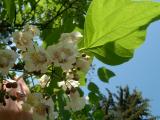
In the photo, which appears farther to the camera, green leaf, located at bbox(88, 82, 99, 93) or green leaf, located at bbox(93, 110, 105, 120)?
green leaf, located at bbox(93, 110, 105, 120)

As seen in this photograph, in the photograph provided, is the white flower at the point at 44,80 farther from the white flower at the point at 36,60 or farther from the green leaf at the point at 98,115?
the green leaf at the point at 98,115

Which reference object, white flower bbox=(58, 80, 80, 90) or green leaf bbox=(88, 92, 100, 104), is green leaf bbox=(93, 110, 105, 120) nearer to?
green leaf bbox=(88, 92, 100, 104)

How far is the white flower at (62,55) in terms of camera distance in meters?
1.28

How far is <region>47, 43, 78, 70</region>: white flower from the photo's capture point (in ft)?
4.18

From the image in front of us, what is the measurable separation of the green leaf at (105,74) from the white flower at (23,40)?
1.14ft

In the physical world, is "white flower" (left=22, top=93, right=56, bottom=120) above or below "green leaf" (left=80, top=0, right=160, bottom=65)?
below

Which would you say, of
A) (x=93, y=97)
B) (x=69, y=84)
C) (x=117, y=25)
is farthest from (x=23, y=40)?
(x=93, y=97)

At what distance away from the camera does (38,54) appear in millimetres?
1274

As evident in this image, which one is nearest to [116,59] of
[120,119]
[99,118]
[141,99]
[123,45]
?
[123,45]

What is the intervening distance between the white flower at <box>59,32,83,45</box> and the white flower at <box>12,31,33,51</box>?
0.35 feet

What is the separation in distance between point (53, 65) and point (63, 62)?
0.05m

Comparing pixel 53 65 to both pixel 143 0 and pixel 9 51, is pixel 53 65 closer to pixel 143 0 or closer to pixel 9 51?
pixel 9 51

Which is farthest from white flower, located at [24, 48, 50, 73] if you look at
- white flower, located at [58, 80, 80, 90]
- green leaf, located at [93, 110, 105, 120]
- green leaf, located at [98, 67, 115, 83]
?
green leaf, located at [93, 110, 105, 120]

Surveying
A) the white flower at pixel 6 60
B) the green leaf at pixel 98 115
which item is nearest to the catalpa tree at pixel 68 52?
the white flower at pixel 6 60
